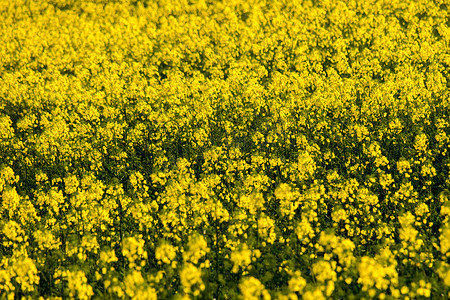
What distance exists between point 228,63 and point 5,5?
19585 millimetres

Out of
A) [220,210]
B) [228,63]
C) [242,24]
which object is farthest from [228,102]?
[242,24]

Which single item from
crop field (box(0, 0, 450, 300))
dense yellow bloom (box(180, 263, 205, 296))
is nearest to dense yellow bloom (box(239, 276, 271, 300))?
crop field (box(0, 0, 450, 300))

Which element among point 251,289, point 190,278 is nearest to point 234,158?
point 190,278

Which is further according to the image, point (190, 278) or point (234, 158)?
point (234, 158)

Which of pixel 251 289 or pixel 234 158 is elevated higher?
pixel 234 158

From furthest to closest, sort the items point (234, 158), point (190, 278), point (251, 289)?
point (234, 158)
point (190, 278)
point (251, 289)

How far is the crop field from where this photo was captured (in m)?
6.98

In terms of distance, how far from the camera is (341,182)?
8.89 metres

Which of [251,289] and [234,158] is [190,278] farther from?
[234,158]

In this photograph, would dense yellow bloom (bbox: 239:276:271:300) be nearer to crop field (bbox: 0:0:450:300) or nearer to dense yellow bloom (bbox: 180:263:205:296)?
crop field (bbox: 0:0:450:300)

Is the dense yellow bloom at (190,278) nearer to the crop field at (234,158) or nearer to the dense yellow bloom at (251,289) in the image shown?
the crop field at (234,158)

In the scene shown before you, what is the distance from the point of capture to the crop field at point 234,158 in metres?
6.98

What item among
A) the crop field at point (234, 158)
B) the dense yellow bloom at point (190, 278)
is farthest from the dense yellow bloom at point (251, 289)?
the dense yellow bloom at point (190, 278)

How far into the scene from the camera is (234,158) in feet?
37.4
